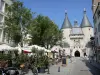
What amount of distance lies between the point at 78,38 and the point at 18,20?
9077 centimetres

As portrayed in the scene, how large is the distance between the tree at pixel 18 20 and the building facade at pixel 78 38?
84.0 m

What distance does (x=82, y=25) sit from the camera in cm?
11688

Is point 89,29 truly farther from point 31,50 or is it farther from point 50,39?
point 31,50

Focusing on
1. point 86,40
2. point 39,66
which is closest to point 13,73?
point 39,66

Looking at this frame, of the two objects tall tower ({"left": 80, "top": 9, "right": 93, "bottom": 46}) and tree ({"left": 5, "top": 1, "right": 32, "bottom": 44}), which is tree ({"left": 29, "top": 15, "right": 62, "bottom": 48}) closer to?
tree ({"left": 5, "top": 1, "right": 32, "bottom": 44})

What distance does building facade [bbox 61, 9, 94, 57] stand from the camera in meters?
111

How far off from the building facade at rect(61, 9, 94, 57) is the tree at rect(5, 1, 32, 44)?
84.0 m

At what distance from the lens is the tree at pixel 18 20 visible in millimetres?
26892

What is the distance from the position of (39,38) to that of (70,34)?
79.0 m

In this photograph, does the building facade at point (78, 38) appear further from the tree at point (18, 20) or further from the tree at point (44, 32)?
the tree at point (18, 20)

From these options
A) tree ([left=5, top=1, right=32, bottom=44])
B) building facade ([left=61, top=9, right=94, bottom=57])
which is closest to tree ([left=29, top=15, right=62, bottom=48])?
tree ([left=5, top=1, right=32, bottom=44])

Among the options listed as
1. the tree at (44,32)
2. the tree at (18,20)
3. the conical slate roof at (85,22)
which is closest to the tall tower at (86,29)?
the conical slate roof at (85,22)

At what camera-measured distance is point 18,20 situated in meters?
27.5

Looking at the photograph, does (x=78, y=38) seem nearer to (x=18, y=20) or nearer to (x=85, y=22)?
(x=85, y=22)
